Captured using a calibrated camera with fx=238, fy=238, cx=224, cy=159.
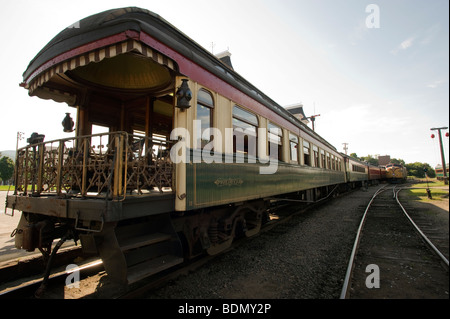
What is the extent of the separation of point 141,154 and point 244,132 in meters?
2.36

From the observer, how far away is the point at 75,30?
10.2 feet

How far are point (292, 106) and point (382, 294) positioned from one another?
2917 centimetres

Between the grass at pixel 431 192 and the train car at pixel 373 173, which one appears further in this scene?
the train car at pixel 373 173

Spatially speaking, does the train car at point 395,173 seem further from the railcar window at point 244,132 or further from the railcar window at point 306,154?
the railcar window at point 244,132

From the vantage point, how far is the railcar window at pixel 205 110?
3.84 meters

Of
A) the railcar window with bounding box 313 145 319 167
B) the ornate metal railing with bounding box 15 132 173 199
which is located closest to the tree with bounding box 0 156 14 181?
the ornate metal railing with bounding box 15 132 173 199

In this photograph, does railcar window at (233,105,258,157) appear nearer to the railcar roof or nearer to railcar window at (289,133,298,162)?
the railcar roof

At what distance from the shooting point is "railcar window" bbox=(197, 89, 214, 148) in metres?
3.84

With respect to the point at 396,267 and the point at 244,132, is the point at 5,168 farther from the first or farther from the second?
the point at 396,267

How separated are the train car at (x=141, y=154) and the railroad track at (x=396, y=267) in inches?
85.9

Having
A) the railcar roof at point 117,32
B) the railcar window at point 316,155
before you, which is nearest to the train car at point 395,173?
the railcar window at point 316,155

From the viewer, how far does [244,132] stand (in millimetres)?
5004
